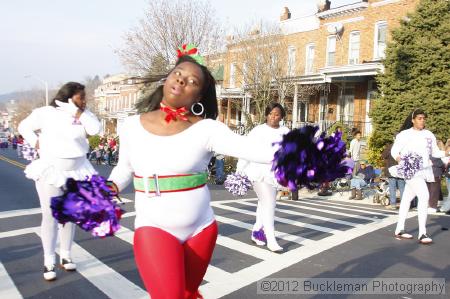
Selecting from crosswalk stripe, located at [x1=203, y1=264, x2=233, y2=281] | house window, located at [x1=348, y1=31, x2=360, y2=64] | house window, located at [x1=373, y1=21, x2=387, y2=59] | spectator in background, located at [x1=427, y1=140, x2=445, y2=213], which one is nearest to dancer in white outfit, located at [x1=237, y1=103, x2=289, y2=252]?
crosswalk stripe, located at [x1=203, y1=264, x2=233, y2=281]

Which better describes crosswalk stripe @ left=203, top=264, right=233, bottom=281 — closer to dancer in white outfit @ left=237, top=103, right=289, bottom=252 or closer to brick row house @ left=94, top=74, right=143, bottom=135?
dancer in white outfit @ left=237, top=103, right=289, bottom=252

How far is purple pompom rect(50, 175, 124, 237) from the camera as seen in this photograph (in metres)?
2.50

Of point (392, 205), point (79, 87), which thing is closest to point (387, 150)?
point (392, 205)

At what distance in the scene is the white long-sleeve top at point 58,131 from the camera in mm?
4559

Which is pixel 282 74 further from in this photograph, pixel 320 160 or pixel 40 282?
pixel 320 160

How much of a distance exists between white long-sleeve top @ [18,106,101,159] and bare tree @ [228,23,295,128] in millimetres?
18434

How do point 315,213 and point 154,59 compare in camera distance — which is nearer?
point 315,213

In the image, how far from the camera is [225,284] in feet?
15.3

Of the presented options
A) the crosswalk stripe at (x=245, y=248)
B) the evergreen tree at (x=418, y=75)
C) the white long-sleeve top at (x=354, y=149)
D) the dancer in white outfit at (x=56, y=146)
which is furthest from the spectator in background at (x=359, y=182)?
the dancer in white outfit at (x=56, y=146)

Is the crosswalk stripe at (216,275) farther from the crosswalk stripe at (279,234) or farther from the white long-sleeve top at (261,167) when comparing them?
the crosswalk stripe at (279,234)

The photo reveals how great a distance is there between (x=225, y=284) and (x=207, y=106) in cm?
244

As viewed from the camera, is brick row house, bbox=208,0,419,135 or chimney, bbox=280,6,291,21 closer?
brick row house, bbox=208,0,419,135

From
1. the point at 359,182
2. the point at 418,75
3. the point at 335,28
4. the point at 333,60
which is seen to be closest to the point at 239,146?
the point at 359,182

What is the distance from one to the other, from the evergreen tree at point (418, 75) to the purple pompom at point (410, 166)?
34.7ft
